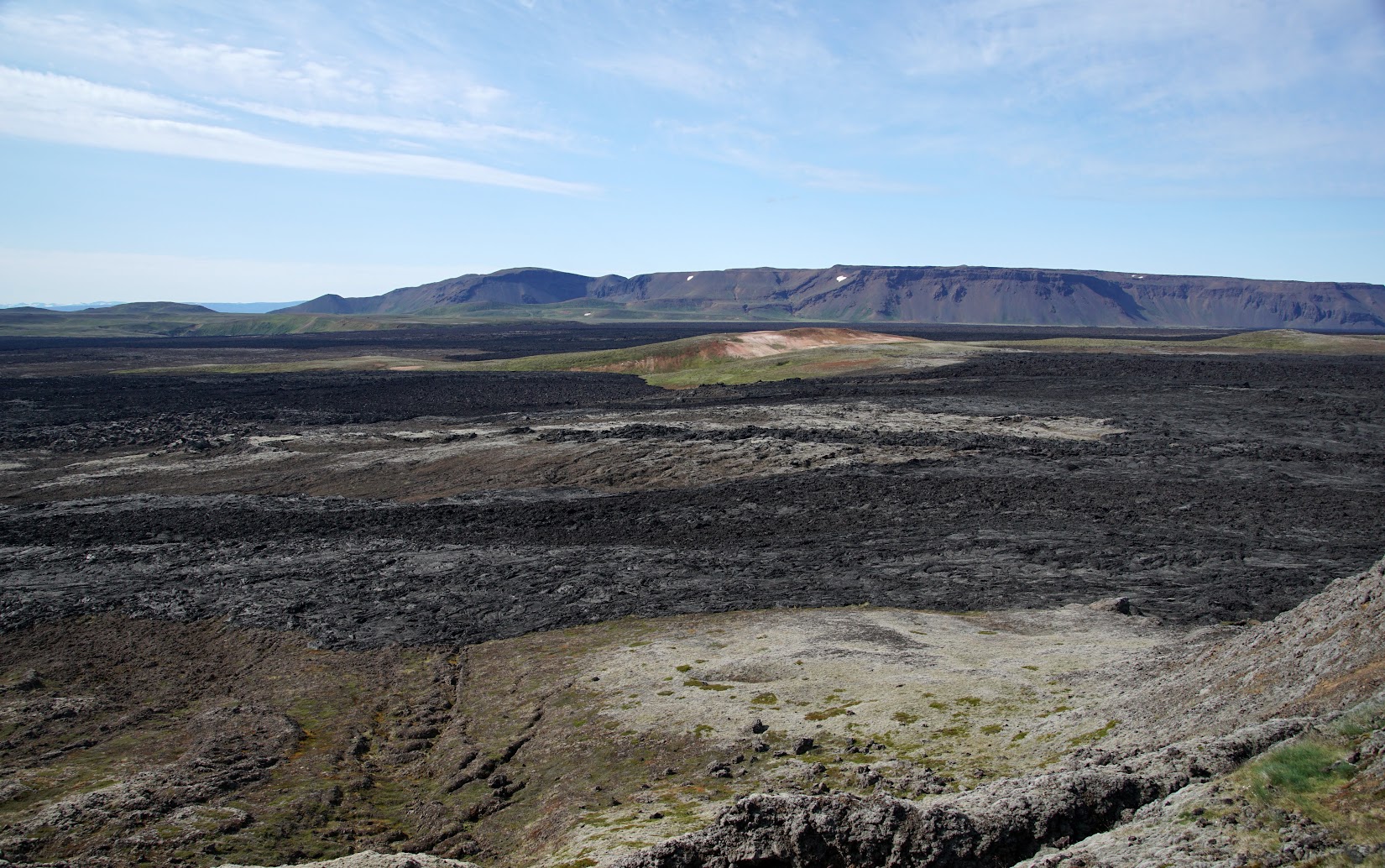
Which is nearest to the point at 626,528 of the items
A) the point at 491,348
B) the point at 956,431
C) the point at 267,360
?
the point at 956,431

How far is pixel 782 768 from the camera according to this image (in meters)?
11.6

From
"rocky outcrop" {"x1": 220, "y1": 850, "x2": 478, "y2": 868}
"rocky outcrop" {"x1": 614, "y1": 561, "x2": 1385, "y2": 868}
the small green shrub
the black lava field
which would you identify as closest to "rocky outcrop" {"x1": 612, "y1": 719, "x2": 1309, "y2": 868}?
"rocky outcrop" {"x1": 614, "y1": 561, "x2": 1385, "y2": 868}

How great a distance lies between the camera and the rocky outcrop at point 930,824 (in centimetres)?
797

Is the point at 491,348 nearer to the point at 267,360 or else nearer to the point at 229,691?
the point at 267,360

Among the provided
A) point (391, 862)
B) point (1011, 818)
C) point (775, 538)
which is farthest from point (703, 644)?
point (1011, 818)

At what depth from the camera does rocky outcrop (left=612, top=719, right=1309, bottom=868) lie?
797cm

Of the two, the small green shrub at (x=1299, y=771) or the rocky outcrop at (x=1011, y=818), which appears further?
the rocky outcrop at (x=1011, y=818)

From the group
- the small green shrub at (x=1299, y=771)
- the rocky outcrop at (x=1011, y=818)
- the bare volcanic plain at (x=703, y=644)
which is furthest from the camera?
the bare volcanic plain at (x=703, y=644)

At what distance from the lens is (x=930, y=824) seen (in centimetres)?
802

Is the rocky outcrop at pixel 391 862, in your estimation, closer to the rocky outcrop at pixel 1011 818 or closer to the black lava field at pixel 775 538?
the rocky outcrop at pixel 1011 818

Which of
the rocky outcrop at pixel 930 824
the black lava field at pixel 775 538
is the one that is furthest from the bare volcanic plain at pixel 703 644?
the black lava field at pixel 775 538

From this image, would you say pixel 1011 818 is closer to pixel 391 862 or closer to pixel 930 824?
pixel 930 824

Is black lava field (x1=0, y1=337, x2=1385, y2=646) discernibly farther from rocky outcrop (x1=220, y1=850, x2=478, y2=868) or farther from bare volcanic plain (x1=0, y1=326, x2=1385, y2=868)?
rocky outcrop (x1=220, y1=850, x2=478, y2=868)

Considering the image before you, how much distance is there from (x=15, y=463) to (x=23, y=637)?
25.7 metres
